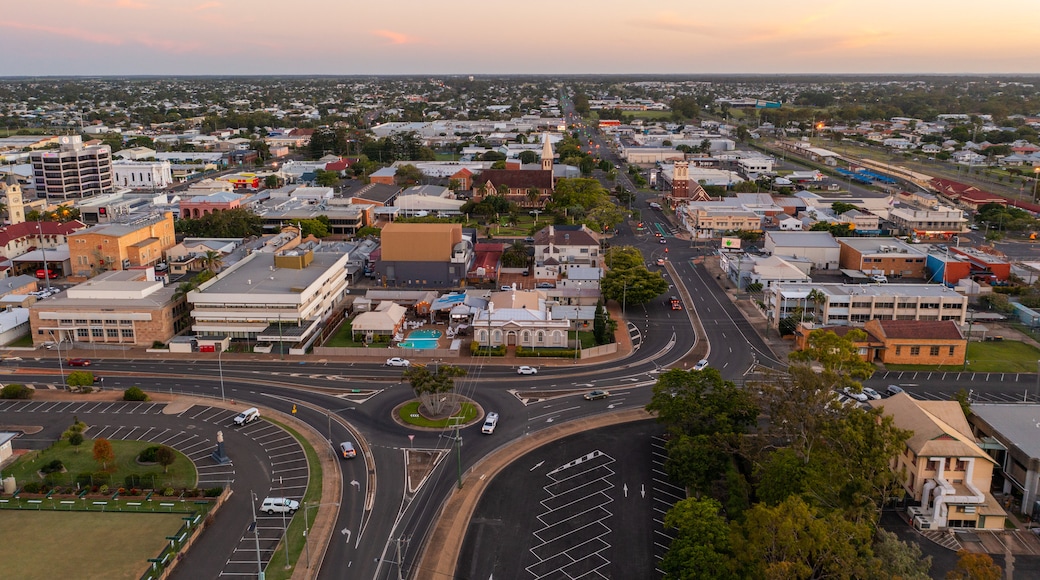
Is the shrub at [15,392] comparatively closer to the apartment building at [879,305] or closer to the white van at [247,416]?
the white van at [247,416]

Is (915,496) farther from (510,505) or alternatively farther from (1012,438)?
(510,505)

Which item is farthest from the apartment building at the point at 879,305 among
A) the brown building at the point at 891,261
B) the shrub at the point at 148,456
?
the shrub at the point at 148,456

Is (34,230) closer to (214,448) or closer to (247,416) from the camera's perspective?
(247,416)

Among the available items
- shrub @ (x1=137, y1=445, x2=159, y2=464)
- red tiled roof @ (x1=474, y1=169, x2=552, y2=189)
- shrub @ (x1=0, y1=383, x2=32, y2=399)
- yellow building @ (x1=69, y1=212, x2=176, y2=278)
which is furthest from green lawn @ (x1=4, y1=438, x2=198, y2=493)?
red tiled roof @ (x1=474, y1=169, x2=552, y2=189)

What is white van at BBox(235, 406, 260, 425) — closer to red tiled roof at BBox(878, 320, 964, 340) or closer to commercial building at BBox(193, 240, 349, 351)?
commercial building at BBox(193, 240, 349, 351)

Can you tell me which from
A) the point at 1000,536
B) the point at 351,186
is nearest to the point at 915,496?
the point at 1000,536
